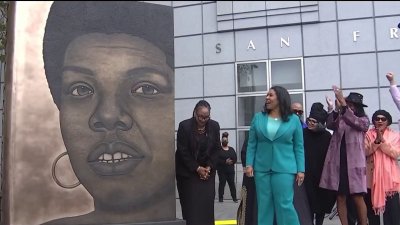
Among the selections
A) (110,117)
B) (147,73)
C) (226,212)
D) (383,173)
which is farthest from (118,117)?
(226,212)

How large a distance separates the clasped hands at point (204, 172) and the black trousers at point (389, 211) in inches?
82.2

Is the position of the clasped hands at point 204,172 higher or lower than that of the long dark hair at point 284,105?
lower

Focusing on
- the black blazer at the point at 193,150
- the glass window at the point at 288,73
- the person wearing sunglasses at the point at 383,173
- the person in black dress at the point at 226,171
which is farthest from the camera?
the glass window at the point at 288,73

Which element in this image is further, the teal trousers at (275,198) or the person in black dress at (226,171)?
the person in black dress at (226,171)

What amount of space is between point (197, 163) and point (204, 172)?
5.5 inches

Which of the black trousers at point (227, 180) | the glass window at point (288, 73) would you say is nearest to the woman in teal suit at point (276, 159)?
the black trousers at point (227, 180)

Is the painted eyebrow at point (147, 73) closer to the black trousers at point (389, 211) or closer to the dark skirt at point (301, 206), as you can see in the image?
the dark skirt at point (301, 206)

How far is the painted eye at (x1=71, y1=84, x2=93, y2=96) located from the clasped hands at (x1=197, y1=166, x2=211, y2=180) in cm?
151

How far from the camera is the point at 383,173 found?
5.55 meters

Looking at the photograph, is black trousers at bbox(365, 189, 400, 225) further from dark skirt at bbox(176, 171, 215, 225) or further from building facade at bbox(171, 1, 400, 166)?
building facade at bbox(171, 1, 400, 166)

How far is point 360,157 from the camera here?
210 inches

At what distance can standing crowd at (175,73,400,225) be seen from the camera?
477 centimetres

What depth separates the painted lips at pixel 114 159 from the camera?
4.88 metres

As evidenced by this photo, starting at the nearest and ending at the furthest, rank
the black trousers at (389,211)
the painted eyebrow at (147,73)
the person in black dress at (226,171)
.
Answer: the painted eyebrow at (147,73), the black trousers at (389,211), the person in black dress at (226,171)
